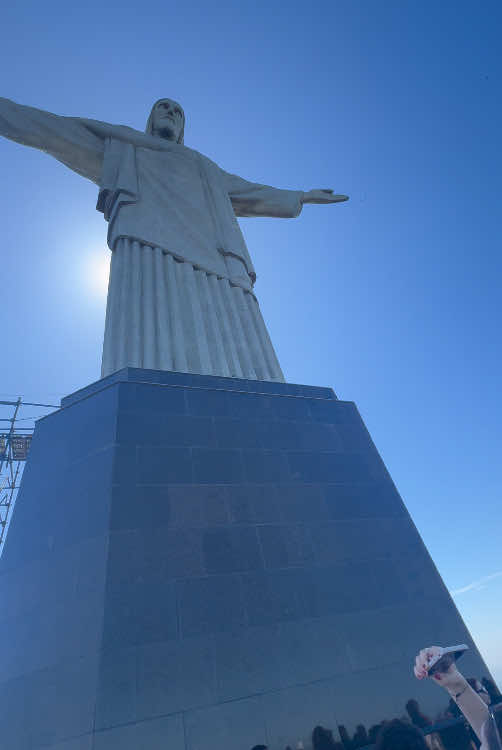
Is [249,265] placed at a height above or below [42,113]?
Result: below

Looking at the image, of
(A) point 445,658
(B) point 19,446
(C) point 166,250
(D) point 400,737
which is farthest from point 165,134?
(B) point 19,446

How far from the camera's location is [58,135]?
844 cm

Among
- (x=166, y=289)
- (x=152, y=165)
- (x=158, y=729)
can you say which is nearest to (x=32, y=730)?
(x=158, y=729)

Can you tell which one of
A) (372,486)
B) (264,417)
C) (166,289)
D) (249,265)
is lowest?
(372,486)

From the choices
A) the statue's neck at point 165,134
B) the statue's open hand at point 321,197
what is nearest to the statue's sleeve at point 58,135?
the statue's neck at point 165,134

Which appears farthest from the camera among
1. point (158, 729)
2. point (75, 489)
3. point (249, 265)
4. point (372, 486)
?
point (249, 265)

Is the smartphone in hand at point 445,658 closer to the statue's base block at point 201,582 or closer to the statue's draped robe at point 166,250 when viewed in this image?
the statue's base block at point 201,582

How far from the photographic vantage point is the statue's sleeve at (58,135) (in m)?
7.79

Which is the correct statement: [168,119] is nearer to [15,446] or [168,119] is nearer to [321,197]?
[321,197]

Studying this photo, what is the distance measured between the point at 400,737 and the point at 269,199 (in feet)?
32.8

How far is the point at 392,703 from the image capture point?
338 cm

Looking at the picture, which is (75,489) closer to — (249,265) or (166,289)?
(166,289)

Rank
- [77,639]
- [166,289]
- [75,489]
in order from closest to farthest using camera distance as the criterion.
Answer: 1. [77,639]
2. [75,489]
3. [166,289]

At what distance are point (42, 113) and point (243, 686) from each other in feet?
32.1
